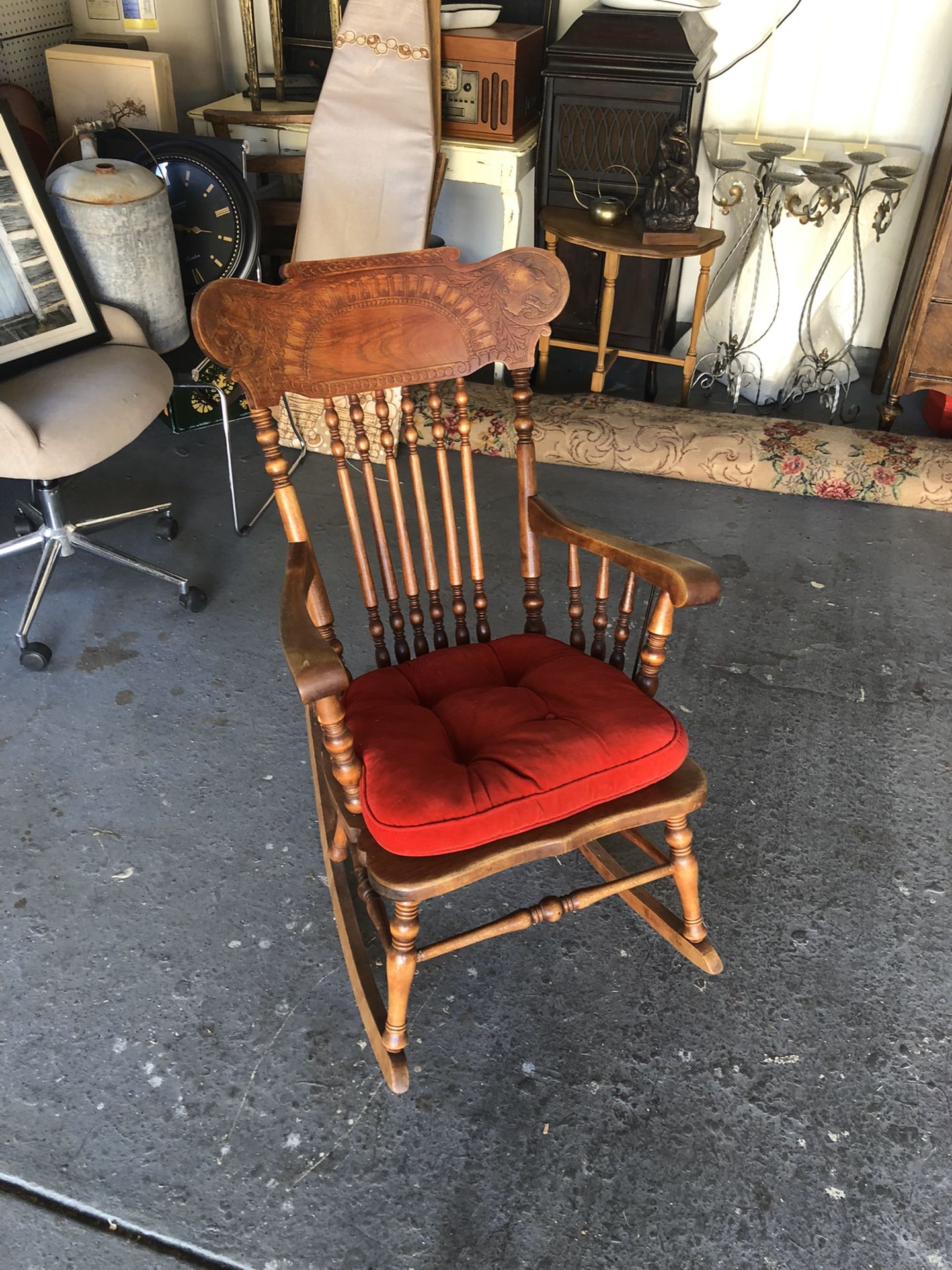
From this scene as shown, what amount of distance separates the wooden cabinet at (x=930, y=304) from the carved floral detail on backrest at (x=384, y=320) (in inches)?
80.5

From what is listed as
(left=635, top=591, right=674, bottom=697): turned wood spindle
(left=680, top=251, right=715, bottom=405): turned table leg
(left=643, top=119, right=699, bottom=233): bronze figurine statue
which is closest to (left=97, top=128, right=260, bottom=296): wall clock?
(left=643, top=119, right=699, bottom=233): bronze figurine statue

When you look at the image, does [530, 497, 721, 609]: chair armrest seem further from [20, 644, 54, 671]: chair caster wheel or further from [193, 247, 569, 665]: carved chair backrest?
[20, 644, 54, 671]: chair caster wheel

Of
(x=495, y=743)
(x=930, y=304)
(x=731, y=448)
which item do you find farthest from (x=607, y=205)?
(x=495, y=743)

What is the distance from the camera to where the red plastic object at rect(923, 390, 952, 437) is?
135 inches

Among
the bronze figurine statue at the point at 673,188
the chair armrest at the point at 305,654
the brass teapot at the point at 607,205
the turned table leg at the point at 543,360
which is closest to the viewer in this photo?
the chair armrest at the point at 305,654

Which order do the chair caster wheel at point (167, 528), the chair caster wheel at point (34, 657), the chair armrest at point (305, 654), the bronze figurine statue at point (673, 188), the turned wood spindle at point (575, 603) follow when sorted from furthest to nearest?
the bronze figurine statue at point (673, 188), the chair caster wheel at point (167, 528), the chair caster wheel at point (34, 657), the turned wood spindle at point (575, 603), the chair armrest at point (305, 654)

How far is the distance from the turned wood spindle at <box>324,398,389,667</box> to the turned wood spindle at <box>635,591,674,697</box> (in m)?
0.45

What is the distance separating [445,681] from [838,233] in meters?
2.74

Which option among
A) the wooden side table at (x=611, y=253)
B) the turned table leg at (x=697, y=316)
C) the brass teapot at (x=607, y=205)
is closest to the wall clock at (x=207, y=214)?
the wooden side table at (x=611, y=253)

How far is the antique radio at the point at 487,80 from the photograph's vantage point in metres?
3.16

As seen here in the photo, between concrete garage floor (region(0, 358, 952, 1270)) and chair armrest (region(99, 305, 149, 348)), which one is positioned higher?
chair armrest (region(99, 305, 149, 348))

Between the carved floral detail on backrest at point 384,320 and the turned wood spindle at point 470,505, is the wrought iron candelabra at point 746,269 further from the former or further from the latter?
the turned wood spindle at point 470,505

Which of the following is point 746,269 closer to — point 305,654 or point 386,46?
point 386,46

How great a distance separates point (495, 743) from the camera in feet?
4.75
